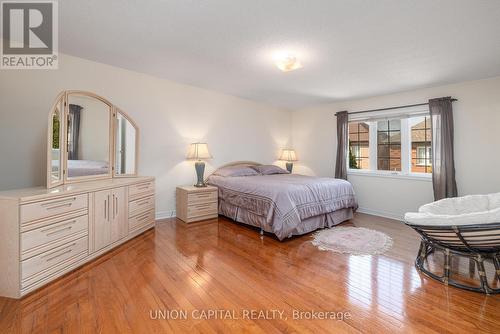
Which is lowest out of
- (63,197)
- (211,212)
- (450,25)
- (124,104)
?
(211,212)

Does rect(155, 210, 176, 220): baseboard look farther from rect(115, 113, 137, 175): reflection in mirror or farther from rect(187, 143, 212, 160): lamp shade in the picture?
rect(187, 143, 212, 160): lamp shade

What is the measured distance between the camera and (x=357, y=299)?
174 cm

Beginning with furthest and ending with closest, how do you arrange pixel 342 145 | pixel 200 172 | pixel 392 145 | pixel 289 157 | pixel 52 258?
pixel 289 157 < pixel 342 145 < pixel 392 145 < pixel 200 172 < pixel 52 258

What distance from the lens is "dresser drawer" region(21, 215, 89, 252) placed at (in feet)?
5.74

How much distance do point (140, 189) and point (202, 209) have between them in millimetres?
1073

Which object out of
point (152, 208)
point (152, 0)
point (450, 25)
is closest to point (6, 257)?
point (152, 208)

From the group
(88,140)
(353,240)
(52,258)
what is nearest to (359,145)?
(353,240)

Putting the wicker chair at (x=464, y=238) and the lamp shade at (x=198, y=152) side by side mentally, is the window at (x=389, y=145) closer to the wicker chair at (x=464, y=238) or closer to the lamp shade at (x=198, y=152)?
the wicker chair at (x=464, y=238)

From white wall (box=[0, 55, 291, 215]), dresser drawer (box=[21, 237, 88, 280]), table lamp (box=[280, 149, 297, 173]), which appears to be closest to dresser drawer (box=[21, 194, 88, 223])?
dresser drawer (box=[21, 237, 88, 280])

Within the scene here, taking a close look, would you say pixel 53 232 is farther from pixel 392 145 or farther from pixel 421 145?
pixel 421 145

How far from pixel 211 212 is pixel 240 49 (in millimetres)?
2514

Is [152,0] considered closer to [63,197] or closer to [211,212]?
[63,197]

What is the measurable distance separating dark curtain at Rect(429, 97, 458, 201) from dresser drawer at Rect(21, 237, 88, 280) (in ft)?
15.6

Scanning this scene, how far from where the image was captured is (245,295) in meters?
1.78
